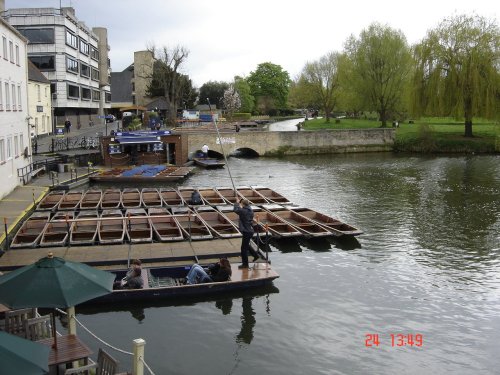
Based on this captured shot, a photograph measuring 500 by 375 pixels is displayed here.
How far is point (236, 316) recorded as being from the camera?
14.3 m

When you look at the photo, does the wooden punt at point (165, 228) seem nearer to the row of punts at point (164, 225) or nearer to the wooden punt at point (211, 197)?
the row of punts at point (164, 225)

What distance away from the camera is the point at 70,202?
1076 inches

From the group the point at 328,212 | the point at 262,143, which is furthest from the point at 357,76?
the point at 328,212

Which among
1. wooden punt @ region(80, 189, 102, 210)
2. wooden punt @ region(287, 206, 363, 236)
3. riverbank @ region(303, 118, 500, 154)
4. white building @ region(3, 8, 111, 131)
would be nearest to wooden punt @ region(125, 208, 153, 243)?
wooden punt @ region(80, 189, 102, 210)

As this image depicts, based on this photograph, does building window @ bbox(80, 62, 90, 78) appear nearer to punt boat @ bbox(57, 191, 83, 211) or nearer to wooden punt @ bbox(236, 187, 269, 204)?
Answer: punt boat @ bbox(57, 191, 83, 211)

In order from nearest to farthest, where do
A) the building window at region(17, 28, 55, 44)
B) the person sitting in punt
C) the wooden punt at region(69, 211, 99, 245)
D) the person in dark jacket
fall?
the person sitting in punt < the person in dark jacket < the wooden punt at region(69, 211, 99, 245) < the building window at region(17, 28, 55, 44)

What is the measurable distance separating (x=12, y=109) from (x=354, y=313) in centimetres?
2107

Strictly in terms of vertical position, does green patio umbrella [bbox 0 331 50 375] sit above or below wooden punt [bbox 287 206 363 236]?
above

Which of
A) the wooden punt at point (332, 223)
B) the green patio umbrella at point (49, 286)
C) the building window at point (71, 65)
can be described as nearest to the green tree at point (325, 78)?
the building window at point (71, 65)

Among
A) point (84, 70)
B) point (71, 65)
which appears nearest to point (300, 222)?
point (71, 65)

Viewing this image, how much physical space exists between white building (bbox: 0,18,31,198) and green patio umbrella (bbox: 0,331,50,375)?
20530 millimetres

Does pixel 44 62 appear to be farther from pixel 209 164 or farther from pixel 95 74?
pixel 209 164

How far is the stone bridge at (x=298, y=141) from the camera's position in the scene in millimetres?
53656

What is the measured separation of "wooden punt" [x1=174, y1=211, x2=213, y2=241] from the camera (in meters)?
19.5
